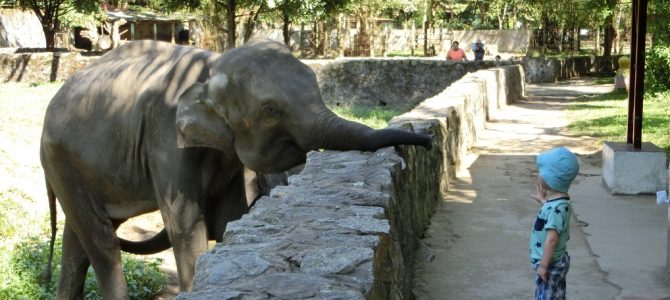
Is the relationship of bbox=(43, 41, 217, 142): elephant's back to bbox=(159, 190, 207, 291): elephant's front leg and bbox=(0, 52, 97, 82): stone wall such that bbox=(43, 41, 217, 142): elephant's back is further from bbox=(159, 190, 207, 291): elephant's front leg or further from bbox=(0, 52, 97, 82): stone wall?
bbox=(0, 52, 97, 82): stone wall

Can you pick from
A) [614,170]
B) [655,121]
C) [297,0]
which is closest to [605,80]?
[297,0]

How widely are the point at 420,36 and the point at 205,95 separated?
50202mm

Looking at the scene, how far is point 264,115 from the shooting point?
5.62 meters

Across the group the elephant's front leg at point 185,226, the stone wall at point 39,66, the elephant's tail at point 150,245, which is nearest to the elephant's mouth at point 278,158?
the elephant's front leg at point 185,226

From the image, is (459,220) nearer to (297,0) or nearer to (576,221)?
(576,221)

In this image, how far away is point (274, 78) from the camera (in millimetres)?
5613

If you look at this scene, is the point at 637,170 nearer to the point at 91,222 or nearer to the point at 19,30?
the point at 91,222

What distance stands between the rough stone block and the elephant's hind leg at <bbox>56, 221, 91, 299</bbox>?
584cm

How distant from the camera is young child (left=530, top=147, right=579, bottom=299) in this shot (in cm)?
507

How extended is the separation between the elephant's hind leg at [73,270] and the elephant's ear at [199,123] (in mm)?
2018

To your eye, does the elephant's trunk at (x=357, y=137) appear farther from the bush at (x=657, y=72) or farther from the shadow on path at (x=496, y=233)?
the bush at (x=657, y=72)

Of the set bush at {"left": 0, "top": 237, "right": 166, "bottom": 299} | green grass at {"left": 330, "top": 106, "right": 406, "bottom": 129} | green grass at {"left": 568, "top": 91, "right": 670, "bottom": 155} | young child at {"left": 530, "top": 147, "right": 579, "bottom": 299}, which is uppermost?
young child at {"left": 530, "top": 147, "right": 579, "bottom": 299}

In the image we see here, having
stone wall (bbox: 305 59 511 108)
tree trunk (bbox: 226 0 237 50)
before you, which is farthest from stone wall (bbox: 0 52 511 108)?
tree trunk (bbox: 226 0 237 50)

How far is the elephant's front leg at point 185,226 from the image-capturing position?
5.81m
